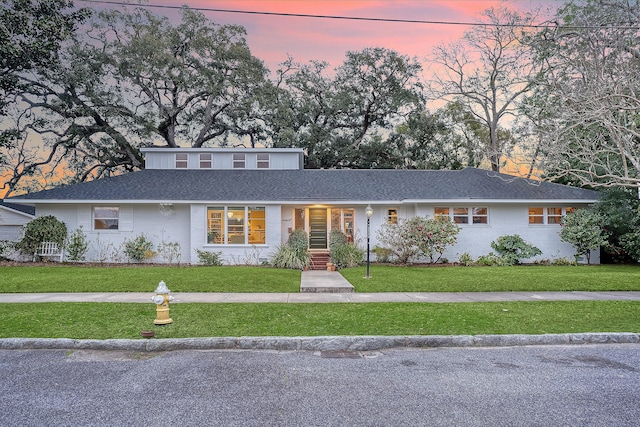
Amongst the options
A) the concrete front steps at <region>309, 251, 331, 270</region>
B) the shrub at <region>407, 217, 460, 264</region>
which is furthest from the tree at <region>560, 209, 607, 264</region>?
the concrete front steps at <region>309, 251, 331, 270</region>

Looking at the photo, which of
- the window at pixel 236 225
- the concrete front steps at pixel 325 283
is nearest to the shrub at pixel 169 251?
the window at pixel 236 225

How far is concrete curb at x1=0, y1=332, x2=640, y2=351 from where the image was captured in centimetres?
614

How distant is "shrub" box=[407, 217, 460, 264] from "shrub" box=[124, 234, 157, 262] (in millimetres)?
11264

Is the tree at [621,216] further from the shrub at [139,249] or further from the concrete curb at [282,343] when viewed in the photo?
the shrub at [139,249]

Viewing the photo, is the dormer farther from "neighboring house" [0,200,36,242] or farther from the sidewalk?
the sidewalk

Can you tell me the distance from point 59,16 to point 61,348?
2480 cm

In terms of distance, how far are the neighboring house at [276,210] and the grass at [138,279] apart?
2901 mm

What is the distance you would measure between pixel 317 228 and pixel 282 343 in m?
13.2

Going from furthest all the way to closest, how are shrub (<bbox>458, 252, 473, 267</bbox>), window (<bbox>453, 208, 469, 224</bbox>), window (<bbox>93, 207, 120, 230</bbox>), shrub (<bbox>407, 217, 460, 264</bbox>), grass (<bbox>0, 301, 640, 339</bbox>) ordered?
window (<bbox>453, 208, 469, 224</bbox>) → window (<bbox>93, 207, 120, 230</bbox>) → shrub (<bbox>458, 252, 473, 267</bbox>) → shrub (<bbox>407, 217, 460, 264</bbox>) → grass (<bbox>0, 301, 640, 339</bbox>)

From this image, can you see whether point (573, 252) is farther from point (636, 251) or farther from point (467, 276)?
point (467, 276)

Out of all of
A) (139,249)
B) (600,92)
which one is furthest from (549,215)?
(139,249)

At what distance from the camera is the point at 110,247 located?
1777 centimetres

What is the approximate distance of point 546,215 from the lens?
1862 centimetres

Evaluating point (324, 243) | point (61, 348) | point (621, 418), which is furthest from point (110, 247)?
point (621, 418)
